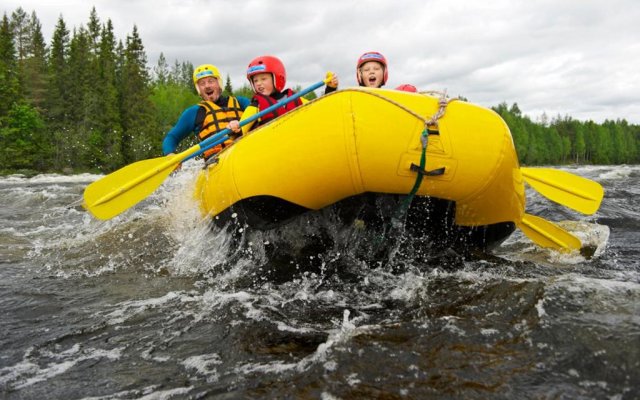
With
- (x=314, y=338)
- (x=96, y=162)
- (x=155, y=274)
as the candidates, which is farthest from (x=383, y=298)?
(x=96, y=162)

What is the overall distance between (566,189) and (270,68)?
10.2 feet

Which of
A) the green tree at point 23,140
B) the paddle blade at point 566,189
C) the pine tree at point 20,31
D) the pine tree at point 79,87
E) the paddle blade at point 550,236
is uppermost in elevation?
the pine tree at point 20,31

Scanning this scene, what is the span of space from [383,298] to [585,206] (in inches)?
89.2

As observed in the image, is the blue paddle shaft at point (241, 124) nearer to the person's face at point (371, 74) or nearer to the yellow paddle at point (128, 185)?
the yellow paddle at point (128, 185)

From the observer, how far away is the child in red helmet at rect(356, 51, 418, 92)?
5.00 metres

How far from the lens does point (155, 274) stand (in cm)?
455

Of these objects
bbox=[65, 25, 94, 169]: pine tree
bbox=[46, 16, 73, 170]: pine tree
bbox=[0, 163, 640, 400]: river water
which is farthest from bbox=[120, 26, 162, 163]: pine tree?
bbox=[0, 163, 640, 400]: river water

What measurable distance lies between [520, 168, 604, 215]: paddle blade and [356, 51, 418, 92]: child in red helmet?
1489 mm

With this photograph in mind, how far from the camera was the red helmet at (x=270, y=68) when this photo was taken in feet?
16.4

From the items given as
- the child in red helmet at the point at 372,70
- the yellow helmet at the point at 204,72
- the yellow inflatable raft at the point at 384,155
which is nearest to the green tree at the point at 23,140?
the yellow helmet at the point at 204,72

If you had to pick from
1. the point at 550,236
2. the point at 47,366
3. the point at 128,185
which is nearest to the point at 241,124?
the point at 128,185

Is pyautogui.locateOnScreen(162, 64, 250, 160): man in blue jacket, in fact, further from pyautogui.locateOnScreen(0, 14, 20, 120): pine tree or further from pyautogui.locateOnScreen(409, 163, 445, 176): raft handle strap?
pyautogui.locateOnScreen(0, 14, 20, 120): pine tree

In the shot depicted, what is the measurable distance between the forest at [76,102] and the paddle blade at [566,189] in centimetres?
3527

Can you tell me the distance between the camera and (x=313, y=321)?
3.12 m
